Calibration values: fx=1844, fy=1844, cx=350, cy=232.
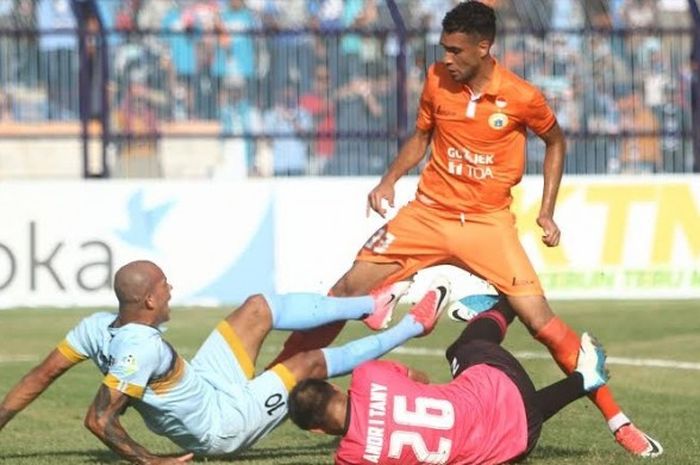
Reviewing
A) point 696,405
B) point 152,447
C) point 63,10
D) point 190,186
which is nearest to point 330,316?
point 152,447

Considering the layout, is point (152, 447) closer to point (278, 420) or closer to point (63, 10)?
point (278, 420)

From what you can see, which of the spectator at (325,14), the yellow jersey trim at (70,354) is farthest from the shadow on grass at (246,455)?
the spectator at (325,14)

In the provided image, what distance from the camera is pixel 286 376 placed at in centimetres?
980

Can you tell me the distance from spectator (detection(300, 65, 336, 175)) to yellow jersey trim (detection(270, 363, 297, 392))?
11826 mm

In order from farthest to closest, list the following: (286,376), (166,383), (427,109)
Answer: (427,109) → (286,376) → (166,383)

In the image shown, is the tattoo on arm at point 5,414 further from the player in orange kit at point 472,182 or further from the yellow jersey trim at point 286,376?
the player in orange kit at point 472,182

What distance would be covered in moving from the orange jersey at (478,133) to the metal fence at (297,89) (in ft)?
33.1

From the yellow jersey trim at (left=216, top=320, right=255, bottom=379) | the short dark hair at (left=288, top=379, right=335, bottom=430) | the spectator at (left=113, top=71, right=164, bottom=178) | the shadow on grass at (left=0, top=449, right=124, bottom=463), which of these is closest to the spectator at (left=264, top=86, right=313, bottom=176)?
the spectator at (left=113, top=71, right=164, bottom=178)

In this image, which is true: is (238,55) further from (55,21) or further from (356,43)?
(55,21)

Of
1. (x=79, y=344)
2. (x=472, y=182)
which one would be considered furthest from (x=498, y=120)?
(x=79, y=344)

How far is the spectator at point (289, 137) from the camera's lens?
850 inches

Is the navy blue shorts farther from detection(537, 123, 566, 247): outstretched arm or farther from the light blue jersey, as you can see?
detection(537, 123, 566, 247): outstretched arm

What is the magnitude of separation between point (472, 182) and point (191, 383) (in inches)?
101

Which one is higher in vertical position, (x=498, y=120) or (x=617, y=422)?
(x=498, y=120)
